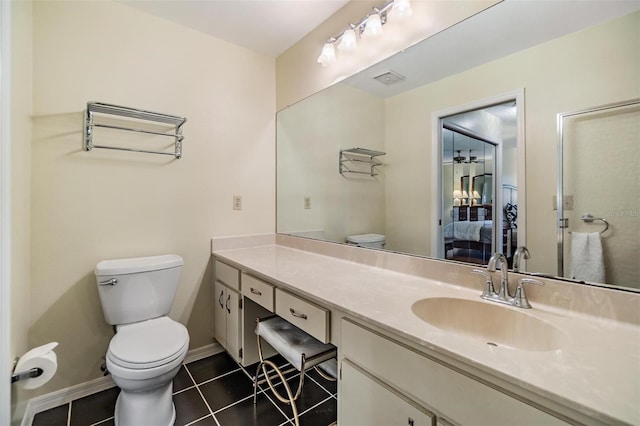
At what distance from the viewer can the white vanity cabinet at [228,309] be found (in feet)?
5.90

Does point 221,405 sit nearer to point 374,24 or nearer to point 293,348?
point 293,348

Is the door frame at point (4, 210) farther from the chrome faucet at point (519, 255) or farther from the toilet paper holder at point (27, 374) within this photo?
the chrome faucet at point (519, 255)

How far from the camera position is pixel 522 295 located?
1003 millimetres

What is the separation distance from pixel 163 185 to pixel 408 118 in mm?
1614

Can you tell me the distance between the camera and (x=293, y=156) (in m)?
2.36

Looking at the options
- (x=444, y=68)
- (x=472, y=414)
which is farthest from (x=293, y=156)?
(x=472, y=414)

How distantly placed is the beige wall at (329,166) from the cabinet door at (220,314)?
0.69 metres

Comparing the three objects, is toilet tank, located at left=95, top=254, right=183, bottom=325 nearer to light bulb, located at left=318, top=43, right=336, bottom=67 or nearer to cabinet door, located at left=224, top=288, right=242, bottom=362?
cabinet door, located at left=224, top=288, right=242, bottom=362

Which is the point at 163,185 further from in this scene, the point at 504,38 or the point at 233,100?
the point at 504,38

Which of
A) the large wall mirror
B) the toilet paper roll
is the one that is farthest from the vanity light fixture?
the toilet paper roll

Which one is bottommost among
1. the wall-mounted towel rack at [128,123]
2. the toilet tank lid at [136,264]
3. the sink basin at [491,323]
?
the sink basin at [491,323]

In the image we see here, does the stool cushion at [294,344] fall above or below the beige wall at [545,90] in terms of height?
below

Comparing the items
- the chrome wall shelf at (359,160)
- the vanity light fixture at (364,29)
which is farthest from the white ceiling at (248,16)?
the chrome wall shelf at (359,160)

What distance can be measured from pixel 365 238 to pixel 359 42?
1173mm
